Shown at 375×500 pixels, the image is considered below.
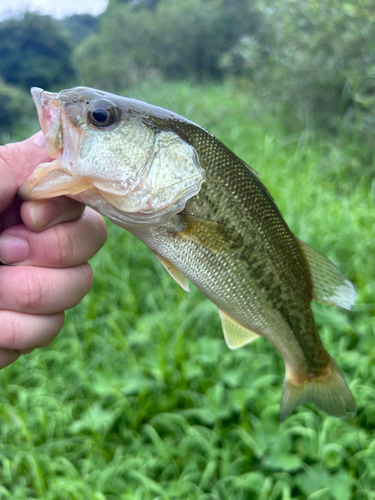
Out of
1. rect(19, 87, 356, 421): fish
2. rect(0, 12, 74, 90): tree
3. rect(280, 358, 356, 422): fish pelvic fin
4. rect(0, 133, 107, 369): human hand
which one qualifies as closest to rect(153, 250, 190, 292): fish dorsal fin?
rect(19, 87, 356, 421): fish

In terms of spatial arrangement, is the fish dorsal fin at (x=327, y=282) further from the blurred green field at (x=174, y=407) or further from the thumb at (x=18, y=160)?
the blurred green field at (x=174, y=407)

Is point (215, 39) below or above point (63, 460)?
above

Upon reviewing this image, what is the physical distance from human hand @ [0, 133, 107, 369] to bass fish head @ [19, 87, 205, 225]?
0.32ft

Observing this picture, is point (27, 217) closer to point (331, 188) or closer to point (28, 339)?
point (28, 339)

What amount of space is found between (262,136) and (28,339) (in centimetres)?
542

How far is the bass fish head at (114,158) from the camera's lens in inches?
37.1

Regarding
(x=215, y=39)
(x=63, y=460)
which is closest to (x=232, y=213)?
(x=63, y=460)

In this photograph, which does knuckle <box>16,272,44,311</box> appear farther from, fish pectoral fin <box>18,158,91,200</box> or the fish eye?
the fish eye

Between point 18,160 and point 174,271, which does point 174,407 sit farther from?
point 18,160

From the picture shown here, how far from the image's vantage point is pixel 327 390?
4.43 ft

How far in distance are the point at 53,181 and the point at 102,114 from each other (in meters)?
0.22

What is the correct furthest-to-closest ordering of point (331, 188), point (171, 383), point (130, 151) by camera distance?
point (331, 188)
point (171, 383)
point (130, 151)

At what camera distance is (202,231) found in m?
1.06

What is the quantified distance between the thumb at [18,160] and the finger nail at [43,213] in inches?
3.7
